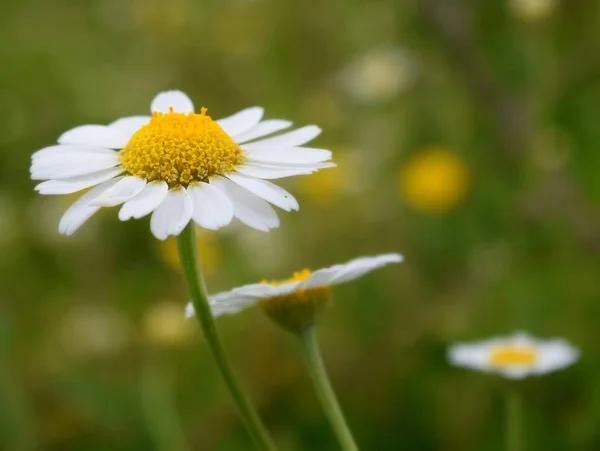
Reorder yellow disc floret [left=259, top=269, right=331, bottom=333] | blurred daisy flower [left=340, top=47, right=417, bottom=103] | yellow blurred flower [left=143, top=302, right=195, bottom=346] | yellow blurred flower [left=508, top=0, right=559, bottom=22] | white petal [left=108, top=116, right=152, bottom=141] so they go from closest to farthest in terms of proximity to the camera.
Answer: yellow disc floret [left=259, top=269, right=331, bottom=333] → white petal [left=108, top=116, right=152, bottom=141] → yellow blurred flower [left=143, top=302, right=195, bottom=346] → yellow blurred flower [left=508, top=0, right=559, bottom=22] → blurred daisy flower [left=340, top=47, right=417, bottom=103]

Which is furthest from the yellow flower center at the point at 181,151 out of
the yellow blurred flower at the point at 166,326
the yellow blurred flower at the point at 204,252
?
the yellow blurred flower at the point at 204,252

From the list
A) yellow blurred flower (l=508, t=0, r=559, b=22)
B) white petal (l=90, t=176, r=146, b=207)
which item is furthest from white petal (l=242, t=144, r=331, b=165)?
yellow blurred flower (l=508, t=0, r=559, b=22)

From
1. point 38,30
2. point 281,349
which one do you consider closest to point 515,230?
point 281,349

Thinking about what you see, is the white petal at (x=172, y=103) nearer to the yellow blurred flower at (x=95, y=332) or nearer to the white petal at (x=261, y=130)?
the white petal at (x=261, y=130)

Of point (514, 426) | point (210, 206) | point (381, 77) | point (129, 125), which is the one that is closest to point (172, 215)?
point (210, 206)

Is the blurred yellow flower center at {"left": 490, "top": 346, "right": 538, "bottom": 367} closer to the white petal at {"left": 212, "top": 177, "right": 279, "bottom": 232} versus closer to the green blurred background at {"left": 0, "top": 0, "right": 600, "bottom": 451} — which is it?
the green blurred background at {"left": 0, "top": 0, "right": 600, "bottom": 451}

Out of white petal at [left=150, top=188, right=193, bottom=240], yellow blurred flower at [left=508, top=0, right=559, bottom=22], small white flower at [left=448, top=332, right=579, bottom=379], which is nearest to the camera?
white petal at [left=150, top=188, right=193, bottom=240]
